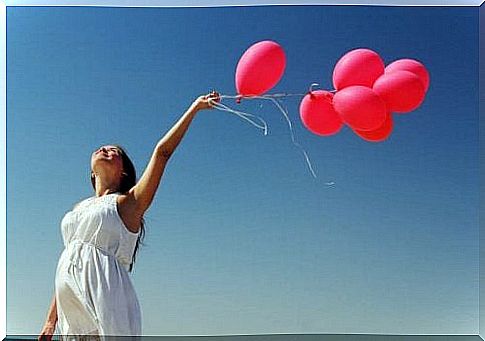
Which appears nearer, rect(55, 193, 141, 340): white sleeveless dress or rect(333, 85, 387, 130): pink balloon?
rect(333, 85, 387, 130): pink balloon

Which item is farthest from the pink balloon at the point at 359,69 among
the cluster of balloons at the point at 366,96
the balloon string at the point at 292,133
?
the balloon string at the point at 292,133

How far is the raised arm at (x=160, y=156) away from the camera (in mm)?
6391

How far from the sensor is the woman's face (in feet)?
21.2

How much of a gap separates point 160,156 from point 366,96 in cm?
120

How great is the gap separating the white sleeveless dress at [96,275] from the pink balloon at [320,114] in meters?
1.10

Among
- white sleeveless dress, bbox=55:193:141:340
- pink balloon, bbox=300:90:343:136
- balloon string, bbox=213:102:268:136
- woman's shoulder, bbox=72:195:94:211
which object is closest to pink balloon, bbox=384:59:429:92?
pink balloon, bbox=300:90:343:136

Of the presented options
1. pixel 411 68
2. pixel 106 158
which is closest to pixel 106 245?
pixel 106 158

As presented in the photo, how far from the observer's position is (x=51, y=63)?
6570 millimetres

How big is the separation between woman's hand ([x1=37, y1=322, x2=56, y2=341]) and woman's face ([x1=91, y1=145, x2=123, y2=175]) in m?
0.86

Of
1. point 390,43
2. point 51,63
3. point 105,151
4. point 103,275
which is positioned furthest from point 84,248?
point 390,43

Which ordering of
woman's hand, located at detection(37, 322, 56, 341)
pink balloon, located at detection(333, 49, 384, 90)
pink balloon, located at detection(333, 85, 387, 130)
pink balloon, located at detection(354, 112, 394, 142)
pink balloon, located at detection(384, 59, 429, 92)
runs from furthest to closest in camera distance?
1. woman's hand, located at detection(37, 322, 56, 341)
2. pink balloon, located at detection(354, 112, 394, 142)
3. pink balloon, located at detection(384, 59, 429, 92)
4. pink balloon, located at detection(333, 49, 384, 90)
5. pink balloon, located at detection(333, 85, 387, 130)

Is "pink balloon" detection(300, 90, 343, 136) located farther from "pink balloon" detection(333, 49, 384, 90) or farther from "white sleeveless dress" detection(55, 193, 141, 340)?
"white sleeveless dress" detection(55, 193, 141, 340)

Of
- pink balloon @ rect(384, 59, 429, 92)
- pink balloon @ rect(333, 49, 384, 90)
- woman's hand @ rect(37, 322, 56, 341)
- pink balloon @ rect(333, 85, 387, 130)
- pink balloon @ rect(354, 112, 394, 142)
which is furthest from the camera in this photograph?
woman's hand @ rect(37, 322, 56, 341)

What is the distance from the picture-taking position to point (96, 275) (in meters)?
6.17
